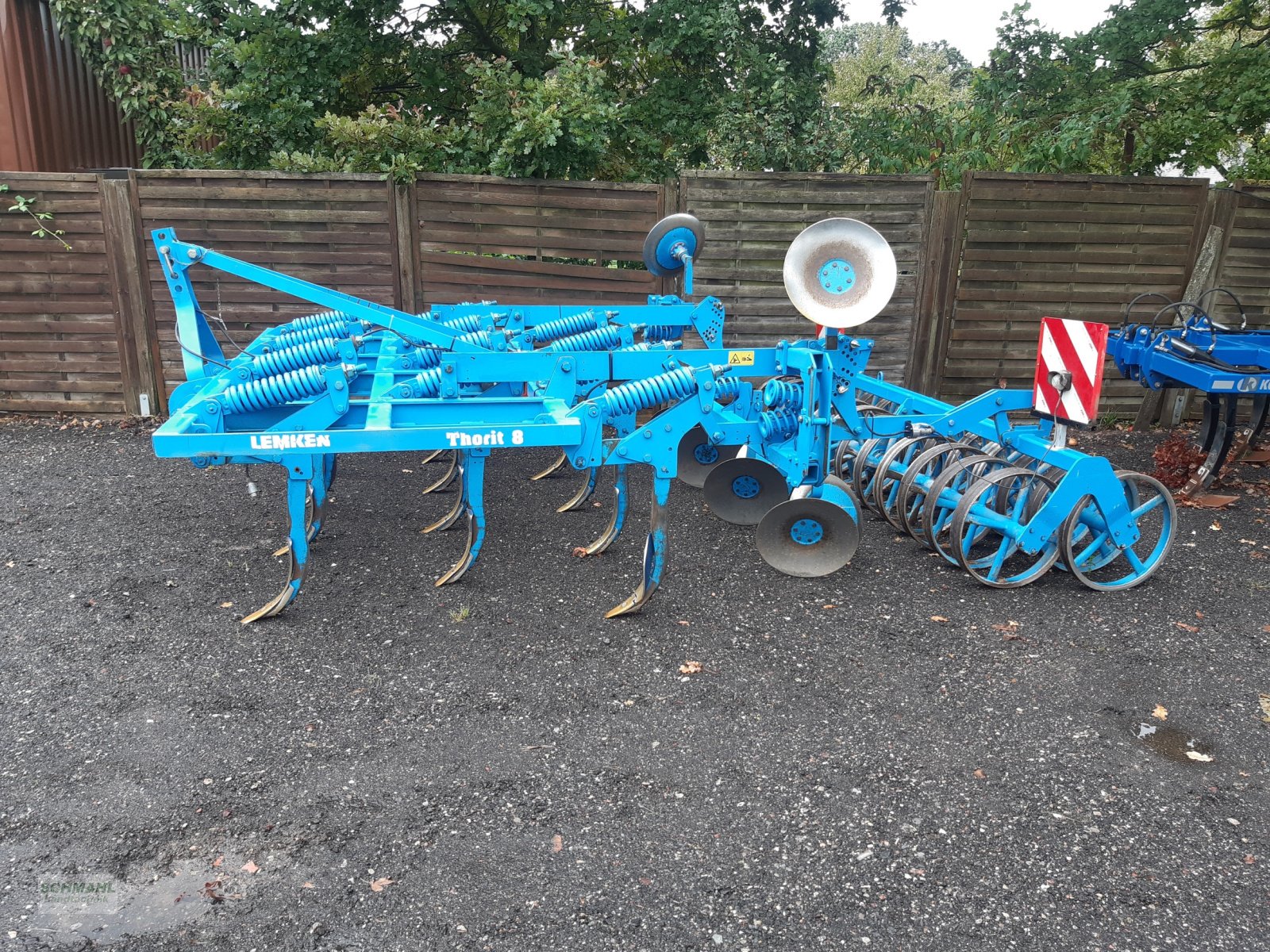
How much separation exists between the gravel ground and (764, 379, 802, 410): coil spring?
0.89m

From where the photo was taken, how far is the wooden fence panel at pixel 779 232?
7.27 meters

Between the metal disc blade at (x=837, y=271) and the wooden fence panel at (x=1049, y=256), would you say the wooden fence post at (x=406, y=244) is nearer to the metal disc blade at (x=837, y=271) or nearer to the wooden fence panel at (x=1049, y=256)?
the metal disc blade at (x=837, y=271)

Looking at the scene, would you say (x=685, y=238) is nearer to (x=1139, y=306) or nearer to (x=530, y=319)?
(x=530, y=319)

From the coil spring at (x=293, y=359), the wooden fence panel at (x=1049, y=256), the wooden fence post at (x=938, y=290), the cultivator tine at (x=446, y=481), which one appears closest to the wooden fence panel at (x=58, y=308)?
the cultivator tine at (x=446, y=481)

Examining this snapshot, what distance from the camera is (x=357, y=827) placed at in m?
2.87

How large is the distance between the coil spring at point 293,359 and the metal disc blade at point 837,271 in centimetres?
238

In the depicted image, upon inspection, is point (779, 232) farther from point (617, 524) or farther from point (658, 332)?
point (617, 524)

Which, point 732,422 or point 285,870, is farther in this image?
point 732,422

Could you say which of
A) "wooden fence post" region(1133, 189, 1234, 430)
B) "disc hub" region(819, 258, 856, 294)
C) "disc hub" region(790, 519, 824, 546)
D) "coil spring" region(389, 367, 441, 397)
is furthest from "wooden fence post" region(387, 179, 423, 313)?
"wooden fence post" region(1133, 189, 1234, 430)

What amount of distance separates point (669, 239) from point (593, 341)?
3.53 ft

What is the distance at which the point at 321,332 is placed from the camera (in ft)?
18.0

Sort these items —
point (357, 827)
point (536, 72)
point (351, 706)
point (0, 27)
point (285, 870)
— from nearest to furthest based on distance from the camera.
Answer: point (285, 870) → point (357, 827) → point (351, 706) → point (0, 27) → point (536, 72)

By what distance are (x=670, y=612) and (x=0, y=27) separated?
833 cm

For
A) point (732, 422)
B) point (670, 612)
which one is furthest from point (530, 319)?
point (670, 612)
